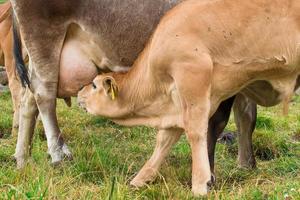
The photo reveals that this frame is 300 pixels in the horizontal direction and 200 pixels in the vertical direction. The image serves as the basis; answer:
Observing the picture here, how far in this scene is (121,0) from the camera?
20.3ft

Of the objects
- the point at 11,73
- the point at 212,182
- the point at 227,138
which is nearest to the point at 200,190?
the point at 212,182

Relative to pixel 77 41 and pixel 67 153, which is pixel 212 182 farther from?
pixel 77 41

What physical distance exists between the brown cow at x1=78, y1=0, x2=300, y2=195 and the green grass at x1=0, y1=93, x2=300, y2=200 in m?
0.34

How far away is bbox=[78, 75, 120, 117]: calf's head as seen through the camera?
566cm

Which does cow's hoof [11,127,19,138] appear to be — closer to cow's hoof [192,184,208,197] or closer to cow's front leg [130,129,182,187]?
cow's front leg [130,129,182,187]

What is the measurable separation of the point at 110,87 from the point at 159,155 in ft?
2.35

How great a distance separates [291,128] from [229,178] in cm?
292

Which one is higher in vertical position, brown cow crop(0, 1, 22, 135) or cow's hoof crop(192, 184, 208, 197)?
cow's hoof crop(192, 184, 208, 197)

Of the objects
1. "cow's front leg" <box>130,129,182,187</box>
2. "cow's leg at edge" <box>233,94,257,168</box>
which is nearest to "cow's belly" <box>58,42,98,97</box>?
"cow's front leg" <box>130,129,182,187</box>

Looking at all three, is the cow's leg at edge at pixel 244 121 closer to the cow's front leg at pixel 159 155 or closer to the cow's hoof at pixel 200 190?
the cow's front leg at pixel 159 155

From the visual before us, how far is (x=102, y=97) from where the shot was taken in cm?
586

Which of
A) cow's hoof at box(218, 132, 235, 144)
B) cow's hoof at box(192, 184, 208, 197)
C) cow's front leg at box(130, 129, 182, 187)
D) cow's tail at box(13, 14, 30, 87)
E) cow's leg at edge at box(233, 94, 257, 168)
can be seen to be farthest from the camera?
cow's hoof at box(218, 132, 235, 144)

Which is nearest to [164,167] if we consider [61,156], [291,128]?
[61,156]

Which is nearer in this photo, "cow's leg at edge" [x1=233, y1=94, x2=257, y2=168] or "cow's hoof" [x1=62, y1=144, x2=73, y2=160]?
"cow's hoof" [x1=62, y1=144, x2=73, y2=160]
